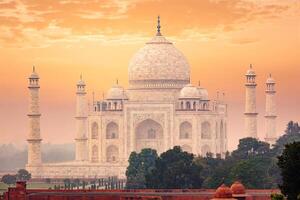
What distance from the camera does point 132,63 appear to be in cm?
10462

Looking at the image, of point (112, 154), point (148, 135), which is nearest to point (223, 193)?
point (148, 135)

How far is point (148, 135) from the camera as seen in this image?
104m

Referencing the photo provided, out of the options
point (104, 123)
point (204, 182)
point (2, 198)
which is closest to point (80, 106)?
point (104, 123)

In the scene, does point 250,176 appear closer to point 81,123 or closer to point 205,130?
point 205,130

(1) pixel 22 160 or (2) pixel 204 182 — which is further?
(1) pixel 22 160

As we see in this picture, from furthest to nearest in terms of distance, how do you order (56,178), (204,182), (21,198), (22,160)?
(22,160) → (56,178) → (204,182) → (21,198)

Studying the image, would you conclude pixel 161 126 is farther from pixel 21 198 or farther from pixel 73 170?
pixel 21 198

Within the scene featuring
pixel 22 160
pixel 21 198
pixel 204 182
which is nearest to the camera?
pixel 21 198

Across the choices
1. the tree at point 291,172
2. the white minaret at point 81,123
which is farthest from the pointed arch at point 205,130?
the tree at point 291,172

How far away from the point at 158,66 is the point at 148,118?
3734 mm

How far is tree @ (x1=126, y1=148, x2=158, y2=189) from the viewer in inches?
3314

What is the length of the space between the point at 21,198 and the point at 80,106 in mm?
50754

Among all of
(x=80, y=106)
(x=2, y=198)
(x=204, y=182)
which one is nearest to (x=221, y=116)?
(x=80, y=106)

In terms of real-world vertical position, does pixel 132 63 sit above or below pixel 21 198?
above
